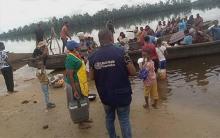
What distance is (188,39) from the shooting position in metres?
14.8

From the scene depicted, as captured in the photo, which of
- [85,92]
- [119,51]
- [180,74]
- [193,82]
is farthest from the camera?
[180,74]

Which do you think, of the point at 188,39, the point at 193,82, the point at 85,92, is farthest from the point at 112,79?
the point at 188,39

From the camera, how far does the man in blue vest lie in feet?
16.6

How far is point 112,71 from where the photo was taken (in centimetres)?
509

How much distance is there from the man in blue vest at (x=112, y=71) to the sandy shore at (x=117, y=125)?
1428 millimetres

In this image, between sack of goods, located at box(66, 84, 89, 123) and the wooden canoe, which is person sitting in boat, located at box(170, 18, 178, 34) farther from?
sack of goods, located at box(66, 84, 89, 123)

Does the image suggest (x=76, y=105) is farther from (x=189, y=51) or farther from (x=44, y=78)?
(x=189, y=51)

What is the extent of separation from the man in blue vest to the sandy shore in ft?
4.69

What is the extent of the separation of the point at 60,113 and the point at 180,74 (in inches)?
232

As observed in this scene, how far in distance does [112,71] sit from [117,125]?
2133mm

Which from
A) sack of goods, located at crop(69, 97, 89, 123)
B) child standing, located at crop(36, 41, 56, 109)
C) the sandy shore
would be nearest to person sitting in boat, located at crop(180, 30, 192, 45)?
the sandy shore

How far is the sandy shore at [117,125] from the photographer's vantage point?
6469 millimetres

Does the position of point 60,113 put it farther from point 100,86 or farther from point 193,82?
point 193,82

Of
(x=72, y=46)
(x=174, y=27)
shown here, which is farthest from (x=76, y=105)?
(x=174, y=27)
